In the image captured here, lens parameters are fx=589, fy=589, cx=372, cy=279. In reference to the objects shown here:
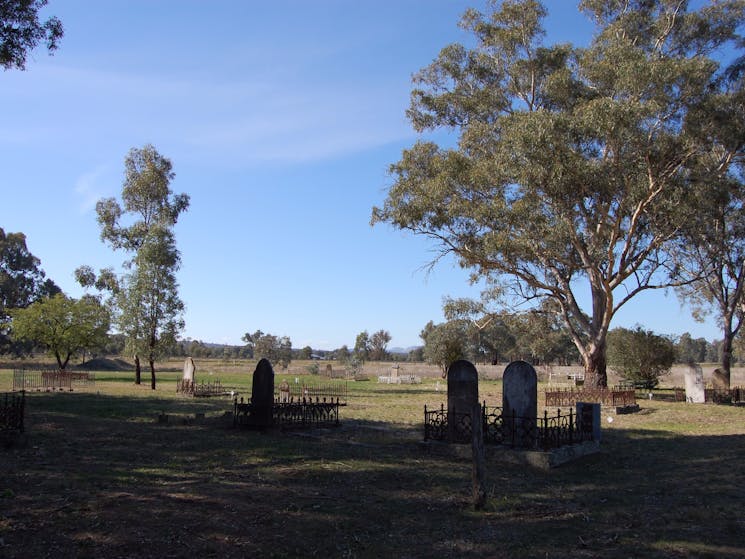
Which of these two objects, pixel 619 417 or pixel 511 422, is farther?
pixel 619 417

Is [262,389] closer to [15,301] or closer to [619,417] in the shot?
[619,417]

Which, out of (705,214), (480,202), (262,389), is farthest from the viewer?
(480,202)

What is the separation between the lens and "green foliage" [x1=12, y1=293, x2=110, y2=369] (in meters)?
37.6

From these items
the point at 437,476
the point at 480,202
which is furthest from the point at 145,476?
the point at 480,202

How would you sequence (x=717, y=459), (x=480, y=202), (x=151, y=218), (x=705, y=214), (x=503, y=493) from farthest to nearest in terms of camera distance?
1. (x=151, y=218)
2. (x=480, y=202)
3. (x=705, y=214)
4. (x=717, y=459)
5. (x=503, y=493)

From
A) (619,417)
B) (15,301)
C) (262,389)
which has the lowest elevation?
(619,417)

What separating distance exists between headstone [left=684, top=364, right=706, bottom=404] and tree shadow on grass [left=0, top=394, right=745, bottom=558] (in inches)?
571

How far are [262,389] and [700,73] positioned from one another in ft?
69.6

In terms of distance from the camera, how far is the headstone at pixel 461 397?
13555 millimetres

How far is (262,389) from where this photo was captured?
1636 centimetres

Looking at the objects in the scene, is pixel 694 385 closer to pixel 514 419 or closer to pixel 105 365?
pixel 514 419

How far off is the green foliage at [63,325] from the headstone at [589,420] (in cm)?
3370

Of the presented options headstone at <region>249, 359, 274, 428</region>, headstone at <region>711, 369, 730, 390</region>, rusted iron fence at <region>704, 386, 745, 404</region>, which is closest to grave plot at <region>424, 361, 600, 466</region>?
headstone at <region>249, 359, 274, 428</region>

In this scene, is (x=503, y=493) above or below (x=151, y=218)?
below
